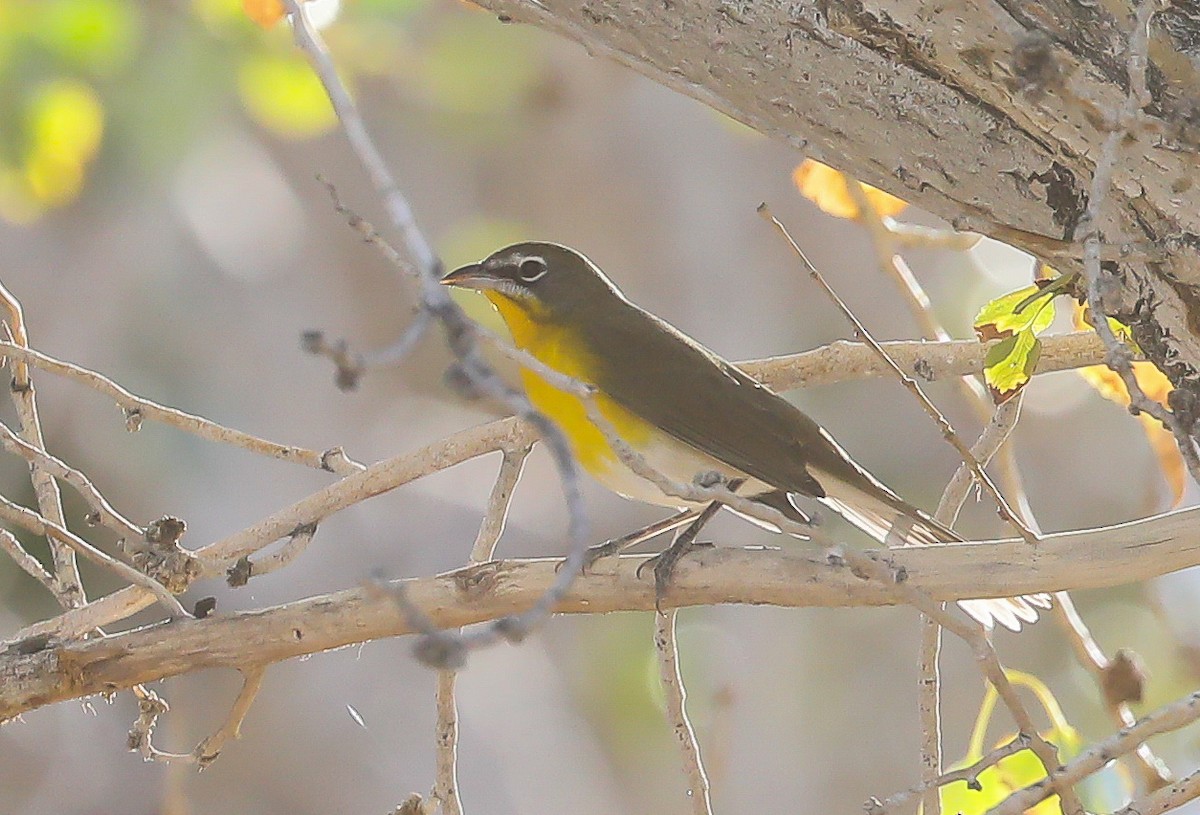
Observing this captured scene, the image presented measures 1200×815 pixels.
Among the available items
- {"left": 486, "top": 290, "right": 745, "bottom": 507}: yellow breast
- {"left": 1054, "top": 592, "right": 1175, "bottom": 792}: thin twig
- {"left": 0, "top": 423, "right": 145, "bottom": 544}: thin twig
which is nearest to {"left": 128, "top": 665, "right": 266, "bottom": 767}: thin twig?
{"left": 0, "top": 423, "right": 145, "bottom": 544}: thin twig

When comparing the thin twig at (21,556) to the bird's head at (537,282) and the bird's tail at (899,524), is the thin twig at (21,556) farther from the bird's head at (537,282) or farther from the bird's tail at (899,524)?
the bird's tail at (899,524)

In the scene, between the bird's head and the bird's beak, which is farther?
the bird's head

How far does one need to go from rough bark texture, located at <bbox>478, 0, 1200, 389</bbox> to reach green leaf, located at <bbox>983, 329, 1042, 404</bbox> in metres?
0.18

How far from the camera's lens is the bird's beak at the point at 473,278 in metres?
2.97

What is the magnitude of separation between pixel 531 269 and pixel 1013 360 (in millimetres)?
1413

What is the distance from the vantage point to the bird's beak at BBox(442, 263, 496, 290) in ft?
9.73

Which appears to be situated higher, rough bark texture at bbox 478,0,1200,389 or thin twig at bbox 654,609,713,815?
rough bark texture at bbox 478,0,1200,389

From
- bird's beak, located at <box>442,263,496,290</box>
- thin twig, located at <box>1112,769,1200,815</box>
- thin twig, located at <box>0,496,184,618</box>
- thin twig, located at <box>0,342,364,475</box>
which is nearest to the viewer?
thin twig, located at <box>1112,769,1200,815</box>

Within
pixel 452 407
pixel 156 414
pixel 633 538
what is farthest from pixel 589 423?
pixel 452 407

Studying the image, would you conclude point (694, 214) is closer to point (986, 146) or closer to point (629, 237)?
point (629, 237)

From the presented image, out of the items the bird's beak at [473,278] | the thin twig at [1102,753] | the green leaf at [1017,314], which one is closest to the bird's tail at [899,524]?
the green leaf at [1017,314]

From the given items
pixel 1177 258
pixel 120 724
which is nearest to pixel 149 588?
pixel 1177 258

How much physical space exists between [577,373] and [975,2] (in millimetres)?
1486

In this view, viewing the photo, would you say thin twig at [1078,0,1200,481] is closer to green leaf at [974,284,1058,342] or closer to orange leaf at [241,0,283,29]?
green leaf at [974,284,1058,342]
